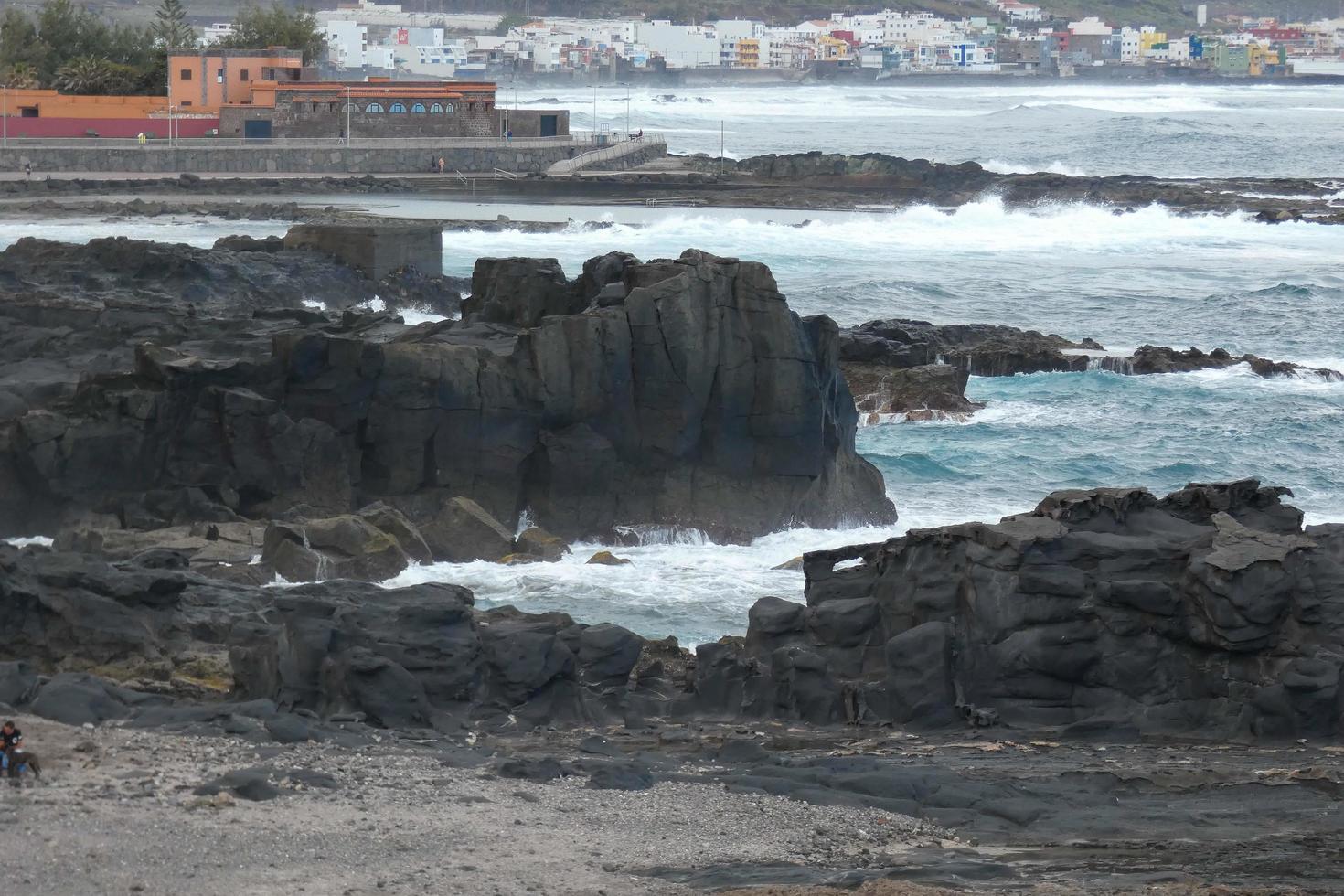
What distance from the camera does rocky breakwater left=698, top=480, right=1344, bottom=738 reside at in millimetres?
13938

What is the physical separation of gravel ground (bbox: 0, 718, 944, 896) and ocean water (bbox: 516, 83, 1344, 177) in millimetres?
79897

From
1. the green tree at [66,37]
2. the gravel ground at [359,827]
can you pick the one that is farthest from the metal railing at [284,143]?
the gravel ground at [359,827]

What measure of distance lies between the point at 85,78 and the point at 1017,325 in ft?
148

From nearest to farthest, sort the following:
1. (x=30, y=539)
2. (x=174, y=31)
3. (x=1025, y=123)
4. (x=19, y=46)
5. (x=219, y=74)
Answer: (x=30, y=539), (x=219, y=74), (x=19, y=46), (x=174, y=31), (x=1025, y=123)

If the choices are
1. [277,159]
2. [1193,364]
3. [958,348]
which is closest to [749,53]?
[277,159]

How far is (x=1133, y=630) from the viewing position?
14.3m

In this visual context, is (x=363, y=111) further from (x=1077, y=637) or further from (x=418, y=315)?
(x=1077, y=637)

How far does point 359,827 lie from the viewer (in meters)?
11.0

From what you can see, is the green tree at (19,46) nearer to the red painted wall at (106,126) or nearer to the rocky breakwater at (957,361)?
the red painted wall at (106,126)

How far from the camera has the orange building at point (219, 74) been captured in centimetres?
7062

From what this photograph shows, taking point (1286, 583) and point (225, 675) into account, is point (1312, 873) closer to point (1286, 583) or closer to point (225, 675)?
point (1286, 583)

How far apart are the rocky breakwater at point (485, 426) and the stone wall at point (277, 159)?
149 feet

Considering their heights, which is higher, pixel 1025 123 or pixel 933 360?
pixel 1025 123

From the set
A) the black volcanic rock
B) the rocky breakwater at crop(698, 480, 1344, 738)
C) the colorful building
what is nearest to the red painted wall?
the colorful building
